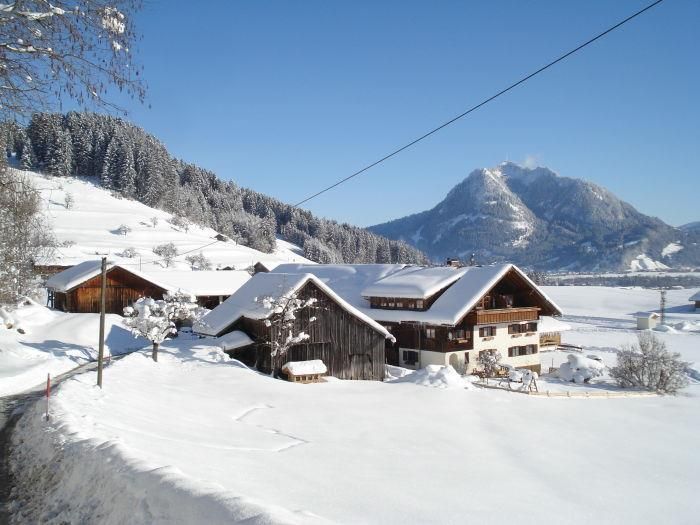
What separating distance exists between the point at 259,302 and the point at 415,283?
45.0 feet

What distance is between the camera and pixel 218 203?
16438cm

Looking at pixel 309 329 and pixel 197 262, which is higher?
pixel 197 262

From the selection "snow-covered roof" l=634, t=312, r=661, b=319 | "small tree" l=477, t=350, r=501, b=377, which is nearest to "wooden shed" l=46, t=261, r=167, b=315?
"small tree" l=477, t=350, r=501, b=377

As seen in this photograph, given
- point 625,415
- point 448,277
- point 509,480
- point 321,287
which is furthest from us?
point 448,277

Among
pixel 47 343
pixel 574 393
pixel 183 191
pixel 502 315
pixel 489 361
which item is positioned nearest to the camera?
pixel 574 393

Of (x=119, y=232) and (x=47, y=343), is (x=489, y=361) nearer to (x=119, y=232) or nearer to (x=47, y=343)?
(x=47, y=343)

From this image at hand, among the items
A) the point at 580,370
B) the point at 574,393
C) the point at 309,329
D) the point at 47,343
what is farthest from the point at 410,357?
the point at 47,343

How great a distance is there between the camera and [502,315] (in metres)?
38.2

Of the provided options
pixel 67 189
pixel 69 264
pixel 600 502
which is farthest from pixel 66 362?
pixel 67 189

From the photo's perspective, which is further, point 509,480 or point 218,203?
point 218,203

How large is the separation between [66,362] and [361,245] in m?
149

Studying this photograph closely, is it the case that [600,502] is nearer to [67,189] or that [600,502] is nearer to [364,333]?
[364,333]

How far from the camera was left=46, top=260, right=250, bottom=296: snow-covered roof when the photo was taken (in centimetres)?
4381

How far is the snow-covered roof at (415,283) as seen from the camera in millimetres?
37438
